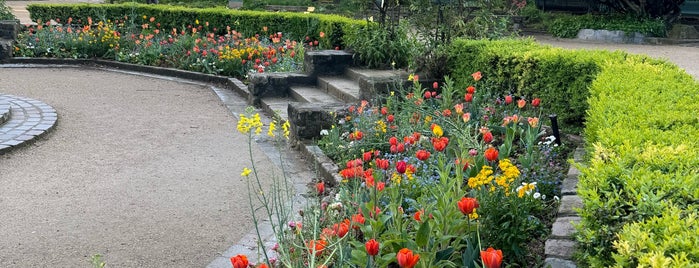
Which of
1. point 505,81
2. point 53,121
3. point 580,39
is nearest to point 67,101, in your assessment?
point 53,121

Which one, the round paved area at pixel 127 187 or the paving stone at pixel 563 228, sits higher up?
the paving stone at pixel 563 228

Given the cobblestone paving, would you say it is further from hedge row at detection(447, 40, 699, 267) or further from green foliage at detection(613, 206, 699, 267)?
green foliage at detection(613, 206, 699, 267)

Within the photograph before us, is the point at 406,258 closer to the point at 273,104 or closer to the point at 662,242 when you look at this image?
the point at 662,242

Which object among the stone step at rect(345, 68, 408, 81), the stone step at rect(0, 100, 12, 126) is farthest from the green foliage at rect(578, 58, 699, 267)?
the stone step at rect(0, 100, 12, 126)

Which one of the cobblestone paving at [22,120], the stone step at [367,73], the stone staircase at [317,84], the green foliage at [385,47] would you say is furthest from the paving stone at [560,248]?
the green foliage at [385,47]

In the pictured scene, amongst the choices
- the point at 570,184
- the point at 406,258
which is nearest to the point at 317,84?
the point at 570,184

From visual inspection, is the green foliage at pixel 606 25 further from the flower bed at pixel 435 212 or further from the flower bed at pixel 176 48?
the flower bed at pixel 435 212

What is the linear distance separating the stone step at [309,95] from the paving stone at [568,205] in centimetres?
484

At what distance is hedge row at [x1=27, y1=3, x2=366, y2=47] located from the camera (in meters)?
12.1

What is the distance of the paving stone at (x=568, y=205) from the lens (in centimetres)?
391

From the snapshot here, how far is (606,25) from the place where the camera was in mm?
17797

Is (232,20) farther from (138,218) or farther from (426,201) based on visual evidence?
(426,201)

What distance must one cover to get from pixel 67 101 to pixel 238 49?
3.18m

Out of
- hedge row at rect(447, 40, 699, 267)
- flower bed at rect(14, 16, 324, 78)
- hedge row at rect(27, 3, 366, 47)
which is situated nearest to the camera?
hedge row at rect(447, 40, 699, 267)
